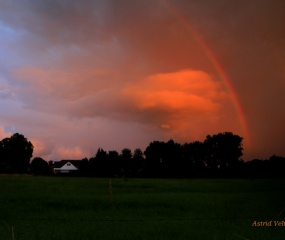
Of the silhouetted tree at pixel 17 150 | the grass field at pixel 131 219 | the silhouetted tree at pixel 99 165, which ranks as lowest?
the grass field at pixel 131 219

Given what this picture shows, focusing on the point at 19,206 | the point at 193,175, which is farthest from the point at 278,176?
the point at 19,206

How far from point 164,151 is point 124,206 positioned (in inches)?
4675

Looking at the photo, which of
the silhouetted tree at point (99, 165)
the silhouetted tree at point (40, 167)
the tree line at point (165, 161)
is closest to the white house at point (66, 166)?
the tree line at point (165, 161)

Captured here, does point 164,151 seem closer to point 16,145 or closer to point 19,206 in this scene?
point 16,145

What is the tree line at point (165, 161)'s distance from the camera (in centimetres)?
11138

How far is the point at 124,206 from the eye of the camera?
32.7 m

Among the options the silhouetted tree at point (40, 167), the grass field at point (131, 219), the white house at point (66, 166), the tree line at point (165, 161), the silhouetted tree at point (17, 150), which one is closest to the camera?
the grass field at point (131, 219)

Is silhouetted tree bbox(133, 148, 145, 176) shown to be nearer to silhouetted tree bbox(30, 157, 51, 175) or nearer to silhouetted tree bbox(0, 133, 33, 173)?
silhouetted tree bbox(30, 157, 51, 175)

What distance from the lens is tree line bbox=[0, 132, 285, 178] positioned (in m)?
111

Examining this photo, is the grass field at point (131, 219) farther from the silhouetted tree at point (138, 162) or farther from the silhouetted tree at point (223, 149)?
the silhouetted tree at point (223, 149)

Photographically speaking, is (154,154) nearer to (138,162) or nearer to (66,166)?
(138,162)

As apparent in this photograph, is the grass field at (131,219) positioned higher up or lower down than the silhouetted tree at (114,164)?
lower down

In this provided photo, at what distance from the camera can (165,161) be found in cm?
13638

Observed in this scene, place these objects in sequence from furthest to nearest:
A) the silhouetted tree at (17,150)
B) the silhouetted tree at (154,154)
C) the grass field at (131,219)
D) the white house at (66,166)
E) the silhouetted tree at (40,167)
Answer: the white house at (66,166) → the silhouetted tree at (17,150) → the silhouetted tree at (154,154) → the silhouetted tree at (40,167) → the grass field at (131,219)
